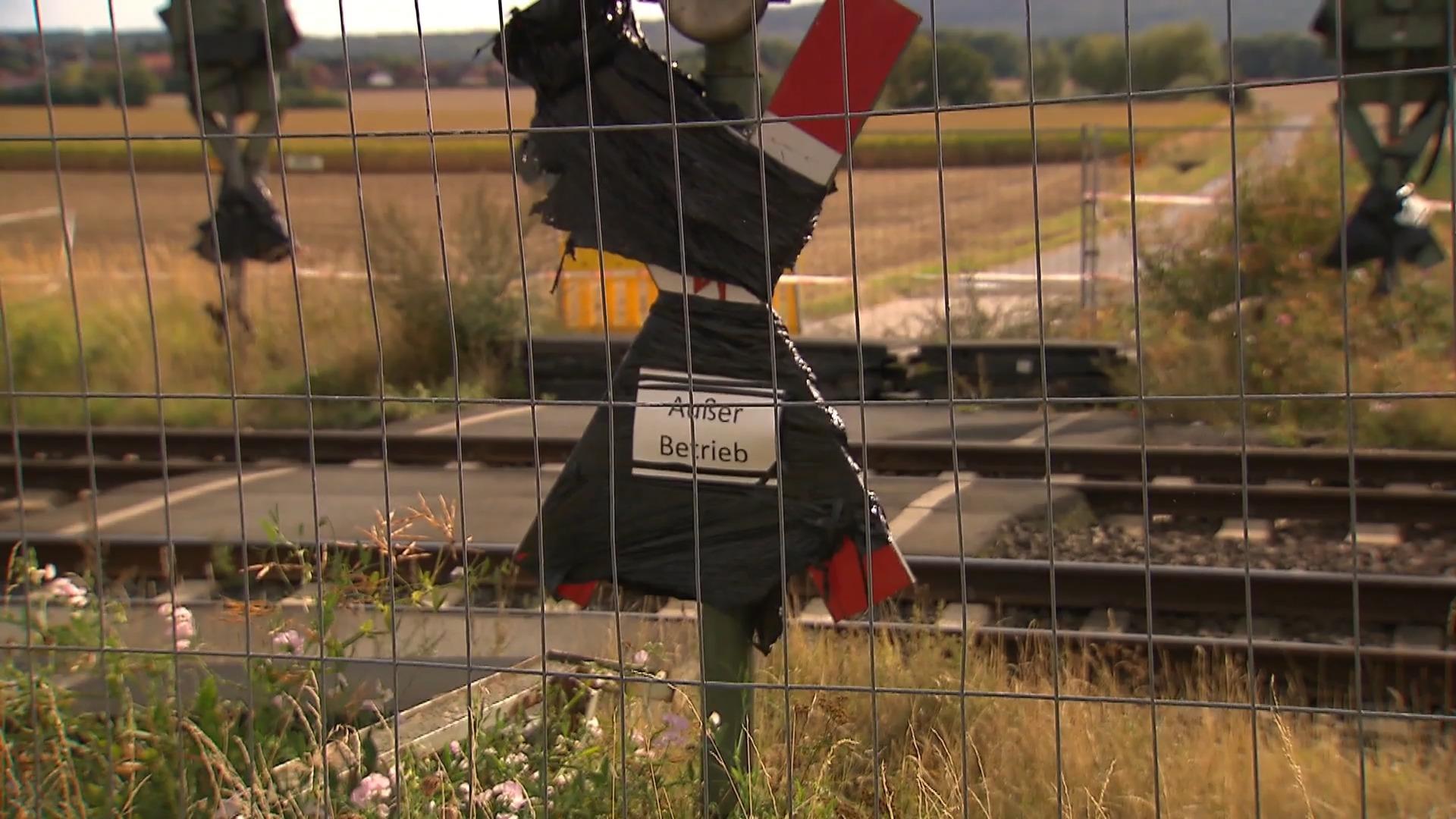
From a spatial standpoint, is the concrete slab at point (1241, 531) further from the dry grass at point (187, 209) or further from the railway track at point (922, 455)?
the dry grass at point (187, 209)

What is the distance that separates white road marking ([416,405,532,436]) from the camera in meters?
9.40

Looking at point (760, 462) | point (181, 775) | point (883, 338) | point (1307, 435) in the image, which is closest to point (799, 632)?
point (760, 462)

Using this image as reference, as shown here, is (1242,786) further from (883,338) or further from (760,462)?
(883,338)

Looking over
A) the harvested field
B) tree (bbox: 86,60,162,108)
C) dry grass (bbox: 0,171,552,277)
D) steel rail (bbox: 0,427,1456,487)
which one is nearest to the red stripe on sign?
steel rail (bbox: 0,427,1456,487)

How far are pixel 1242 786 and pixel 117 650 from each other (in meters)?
2.60

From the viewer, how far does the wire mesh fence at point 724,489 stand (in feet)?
10.3

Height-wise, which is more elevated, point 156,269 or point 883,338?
point 156,269

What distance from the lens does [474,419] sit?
32.9ft

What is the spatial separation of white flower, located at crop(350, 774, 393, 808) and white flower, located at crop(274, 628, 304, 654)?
0.51 meters

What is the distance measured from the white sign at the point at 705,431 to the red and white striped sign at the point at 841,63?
567 mm

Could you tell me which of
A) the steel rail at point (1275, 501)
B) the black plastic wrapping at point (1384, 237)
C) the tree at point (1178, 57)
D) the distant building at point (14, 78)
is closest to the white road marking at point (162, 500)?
the steel rail at point (1275, 501)

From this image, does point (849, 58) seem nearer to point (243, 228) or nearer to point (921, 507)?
point (921, 507)

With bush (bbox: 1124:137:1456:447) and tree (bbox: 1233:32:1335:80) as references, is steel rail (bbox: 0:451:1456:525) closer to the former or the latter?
bush (bbox: 1124:137:1456:447)

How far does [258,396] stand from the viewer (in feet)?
10.2
